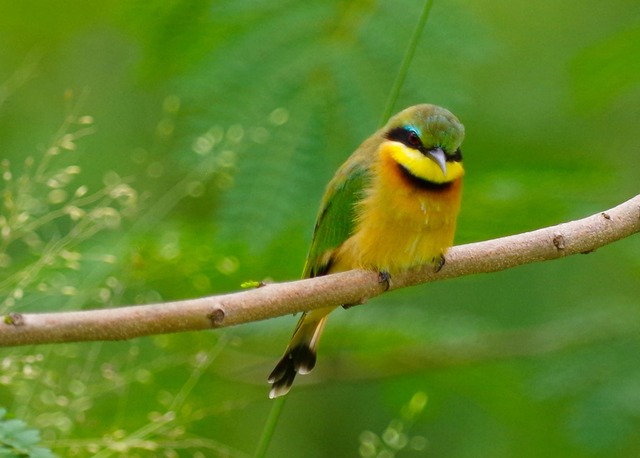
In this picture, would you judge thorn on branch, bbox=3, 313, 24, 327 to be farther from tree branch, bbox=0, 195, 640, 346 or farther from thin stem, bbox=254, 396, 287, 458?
thin stem, bbox=254, 396, 287, 458

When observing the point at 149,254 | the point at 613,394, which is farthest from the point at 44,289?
the point at 613,394

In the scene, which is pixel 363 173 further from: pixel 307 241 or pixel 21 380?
pixel 21 380

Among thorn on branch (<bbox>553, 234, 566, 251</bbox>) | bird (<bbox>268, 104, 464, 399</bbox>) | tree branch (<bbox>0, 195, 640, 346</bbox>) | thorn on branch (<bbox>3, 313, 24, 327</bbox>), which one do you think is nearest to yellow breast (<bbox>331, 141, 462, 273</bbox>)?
bird (<bbox>268, 104, 464, 399</bbox>)

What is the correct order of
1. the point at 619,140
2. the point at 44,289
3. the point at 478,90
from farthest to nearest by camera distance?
the point at 619,140, the point at 478,90, the point at 44,289

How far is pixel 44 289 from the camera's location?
278 cm

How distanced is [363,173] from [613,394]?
1146 mm

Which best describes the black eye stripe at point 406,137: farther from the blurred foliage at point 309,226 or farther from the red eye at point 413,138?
the blurred foliage at point 309,226

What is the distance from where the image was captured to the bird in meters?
3.03

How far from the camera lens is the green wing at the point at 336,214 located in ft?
10.4

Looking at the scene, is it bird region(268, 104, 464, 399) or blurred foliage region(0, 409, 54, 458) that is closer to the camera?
blurred foliage region(0, 409, 54, 458)

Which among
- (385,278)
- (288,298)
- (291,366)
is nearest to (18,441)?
(288,298)

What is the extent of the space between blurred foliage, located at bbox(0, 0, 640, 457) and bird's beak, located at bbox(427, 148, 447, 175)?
30 cm

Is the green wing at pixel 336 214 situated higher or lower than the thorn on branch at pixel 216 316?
lower

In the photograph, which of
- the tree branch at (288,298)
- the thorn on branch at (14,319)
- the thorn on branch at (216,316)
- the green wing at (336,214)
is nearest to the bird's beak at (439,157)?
the green wing at (336,214)
